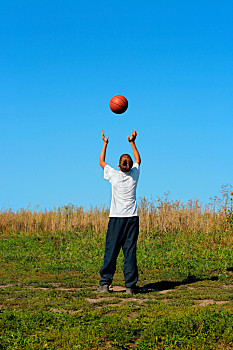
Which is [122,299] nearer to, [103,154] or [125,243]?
[125,243]

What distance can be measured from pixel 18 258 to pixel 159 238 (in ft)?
17.8

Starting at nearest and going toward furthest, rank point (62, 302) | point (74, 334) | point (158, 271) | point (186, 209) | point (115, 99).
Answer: point (74, 334) → point (62, 302) → point (115, 99) → point (158, 271) → point (186, 209)

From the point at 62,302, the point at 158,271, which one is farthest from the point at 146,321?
the point at 158,271

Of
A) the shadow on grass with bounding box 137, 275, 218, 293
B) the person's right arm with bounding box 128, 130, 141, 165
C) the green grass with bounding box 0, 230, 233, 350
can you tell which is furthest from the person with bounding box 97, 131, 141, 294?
the shadow on grass with bounding box 137, 275, 218, 293

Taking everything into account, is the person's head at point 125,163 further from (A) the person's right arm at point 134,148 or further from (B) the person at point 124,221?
(A) the person's right arm at point 134,148

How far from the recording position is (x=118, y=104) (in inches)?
376

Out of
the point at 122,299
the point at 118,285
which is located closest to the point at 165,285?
the point at 118,285

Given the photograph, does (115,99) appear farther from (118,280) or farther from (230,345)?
(230,345)

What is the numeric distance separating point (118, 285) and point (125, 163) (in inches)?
132

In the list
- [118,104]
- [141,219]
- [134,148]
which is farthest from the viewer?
[141,219]

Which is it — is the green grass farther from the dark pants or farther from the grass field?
the dark pants

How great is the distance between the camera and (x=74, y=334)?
557 centimetres

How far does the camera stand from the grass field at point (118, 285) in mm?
5629

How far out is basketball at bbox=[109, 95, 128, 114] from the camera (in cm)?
956
